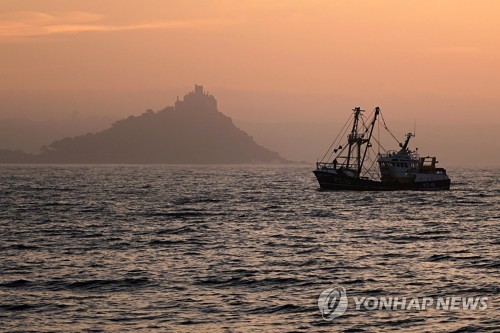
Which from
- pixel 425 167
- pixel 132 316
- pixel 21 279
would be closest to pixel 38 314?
pixel 132 316

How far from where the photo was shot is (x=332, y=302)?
102 ft

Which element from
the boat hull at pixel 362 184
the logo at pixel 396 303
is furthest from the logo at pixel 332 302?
the boat hull at pixel 362 184

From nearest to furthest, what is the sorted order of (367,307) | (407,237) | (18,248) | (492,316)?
(492,316) < (367,307) < (18,248) < (407,237)

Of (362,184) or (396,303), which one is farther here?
(362,184)

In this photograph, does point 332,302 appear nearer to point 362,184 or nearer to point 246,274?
point 246,274

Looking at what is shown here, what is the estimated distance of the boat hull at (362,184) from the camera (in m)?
130

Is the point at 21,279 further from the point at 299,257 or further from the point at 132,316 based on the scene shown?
the point at 299,257

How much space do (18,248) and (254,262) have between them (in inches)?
614

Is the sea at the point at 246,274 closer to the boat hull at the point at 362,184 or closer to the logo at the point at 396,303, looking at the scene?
the logo at the point at 396,303

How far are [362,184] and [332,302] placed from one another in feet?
330

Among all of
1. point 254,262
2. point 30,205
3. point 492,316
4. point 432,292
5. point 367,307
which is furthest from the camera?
point 30,205

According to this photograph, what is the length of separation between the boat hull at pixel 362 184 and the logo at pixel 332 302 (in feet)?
318

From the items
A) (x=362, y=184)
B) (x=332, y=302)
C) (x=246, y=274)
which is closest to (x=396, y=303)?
(x=332, y=302)

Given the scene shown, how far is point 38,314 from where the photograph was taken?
29.0 metres
